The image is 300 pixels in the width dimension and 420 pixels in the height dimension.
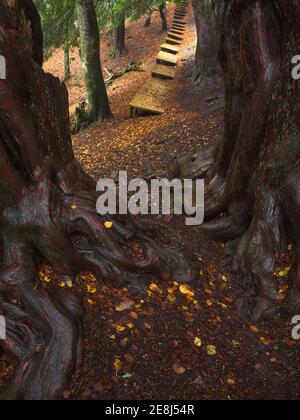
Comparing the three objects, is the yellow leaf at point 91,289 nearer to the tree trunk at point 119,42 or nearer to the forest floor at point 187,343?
the forest floor at point 187,343

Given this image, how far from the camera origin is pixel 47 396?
132 inches

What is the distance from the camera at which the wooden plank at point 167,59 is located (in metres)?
17.7

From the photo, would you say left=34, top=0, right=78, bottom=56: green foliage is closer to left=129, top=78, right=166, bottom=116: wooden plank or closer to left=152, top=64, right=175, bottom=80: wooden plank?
left=129, top=78, right=166, bottom=116: wooden plank

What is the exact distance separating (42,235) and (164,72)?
13.6 meters

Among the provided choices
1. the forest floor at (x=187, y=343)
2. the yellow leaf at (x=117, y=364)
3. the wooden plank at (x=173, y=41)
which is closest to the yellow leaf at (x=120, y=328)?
the forest floor at (x=187, y=343)

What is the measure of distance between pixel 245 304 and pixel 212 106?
315 inches

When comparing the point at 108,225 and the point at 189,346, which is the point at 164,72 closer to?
the point at 108,225

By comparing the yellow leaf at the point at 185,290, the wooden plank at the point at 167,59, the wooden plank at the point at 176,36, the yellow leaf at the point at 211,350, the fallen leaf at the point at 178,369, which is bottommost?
the yellow leaf at the point at 211,350

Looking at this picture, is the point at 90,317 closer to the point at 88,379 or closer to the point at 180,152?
the point at 88,379

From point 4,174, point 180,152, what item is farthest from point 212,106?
point 4,174

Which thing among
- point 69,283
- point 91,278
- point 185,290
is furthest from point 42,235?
point 185,290

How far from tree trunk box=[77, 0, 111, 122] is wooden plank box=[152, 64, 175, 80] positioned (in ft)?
12.5

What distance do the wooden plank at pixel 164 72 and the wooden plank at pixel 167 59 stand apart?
0.44 metres
